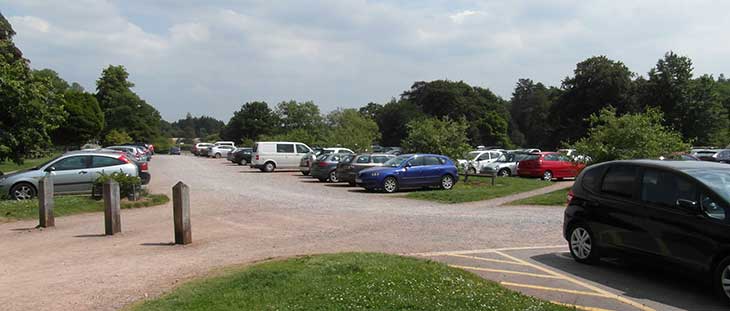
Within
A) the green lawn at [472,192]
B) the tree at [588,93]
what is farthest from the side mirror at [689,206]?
Result: the tree at [588,93]

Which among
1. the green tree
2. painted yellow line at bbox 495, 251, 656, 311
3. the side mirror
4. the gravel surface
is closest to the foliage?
the green tree

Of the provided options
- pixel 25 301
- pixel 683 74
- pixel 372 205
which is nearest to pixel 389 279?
pixel 25 301

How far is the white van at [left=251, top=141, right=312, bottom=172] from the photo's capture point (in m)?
35.6

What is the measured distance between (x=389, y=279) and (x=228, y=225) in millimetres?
6806

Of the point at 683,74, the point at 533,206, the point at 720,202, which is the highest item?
the point at 683,74

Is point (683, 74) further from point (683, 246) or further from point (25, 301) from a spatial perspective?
point (25, 301)

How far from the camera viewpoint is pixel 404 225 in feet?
40.0

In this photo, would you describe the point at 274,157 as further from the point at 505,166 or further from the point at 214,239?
the point at 214,239

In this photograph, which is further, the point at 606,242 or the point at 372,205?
the point at 372,205

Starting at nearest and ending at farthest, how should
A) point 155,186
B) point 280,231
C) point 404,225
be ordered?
point 280,231 < point 404,225 < point 155,186

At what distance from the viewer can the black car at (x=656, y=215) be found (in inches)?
251

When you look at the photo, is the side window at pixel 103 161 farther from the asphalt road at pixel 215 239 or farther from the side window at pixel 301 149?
the side window at pixel 301 149

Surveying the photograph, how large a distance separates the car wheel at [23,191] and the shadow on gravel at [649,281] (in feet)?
49.0

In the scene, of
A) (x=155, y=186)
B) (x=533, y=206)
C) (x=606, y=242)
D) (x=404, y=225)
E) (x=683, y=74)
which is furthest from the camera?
(x=683, y=74)
